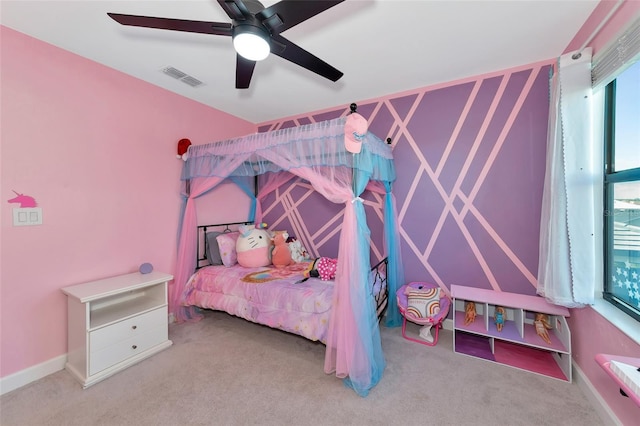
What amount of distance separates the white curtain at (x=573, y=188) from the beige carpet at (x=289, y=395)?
2.65 feet

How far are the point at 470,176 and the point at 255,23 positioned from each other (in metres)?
2.58

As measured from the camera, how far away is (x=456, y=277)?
2959 mm

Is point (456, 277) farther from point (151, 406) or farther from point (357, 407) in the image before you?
point (151, 406)

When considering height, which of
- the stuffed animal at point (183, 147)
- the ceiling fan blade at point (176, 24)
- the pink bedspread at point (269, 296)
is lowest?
the pink bedspread at point (269, 296)

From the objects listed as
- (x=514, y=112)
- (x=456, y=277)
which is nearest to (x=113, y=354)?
(x=456, y=277)

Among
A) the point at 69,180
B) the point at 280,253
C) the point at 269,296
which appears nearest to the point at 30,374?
the point at 69,180

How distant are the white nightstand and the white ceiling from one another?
214cm

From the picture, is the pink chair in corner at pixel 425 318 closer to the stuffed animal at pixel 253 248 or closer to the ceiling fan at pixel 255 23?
the stuffed animal at pixel 253 248

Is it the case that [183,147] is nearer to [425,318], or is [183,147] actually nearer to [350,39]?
[350,39]

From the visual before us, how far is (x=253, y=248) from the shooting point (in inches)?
129

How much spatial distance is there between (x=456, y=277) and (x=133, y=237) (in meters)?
3.61

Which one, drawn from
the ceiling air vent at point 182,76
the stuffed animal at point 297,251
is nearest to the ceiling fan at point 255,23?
the ceiling air vent at point 182,76

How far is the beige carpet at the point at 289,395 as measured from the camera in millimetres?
1778

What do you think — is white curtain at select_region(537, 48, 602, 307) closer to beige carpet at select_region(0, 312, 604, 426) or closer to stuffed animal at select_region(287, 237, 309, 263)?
beige carpet at select_region(0, 312, 604, 426)
